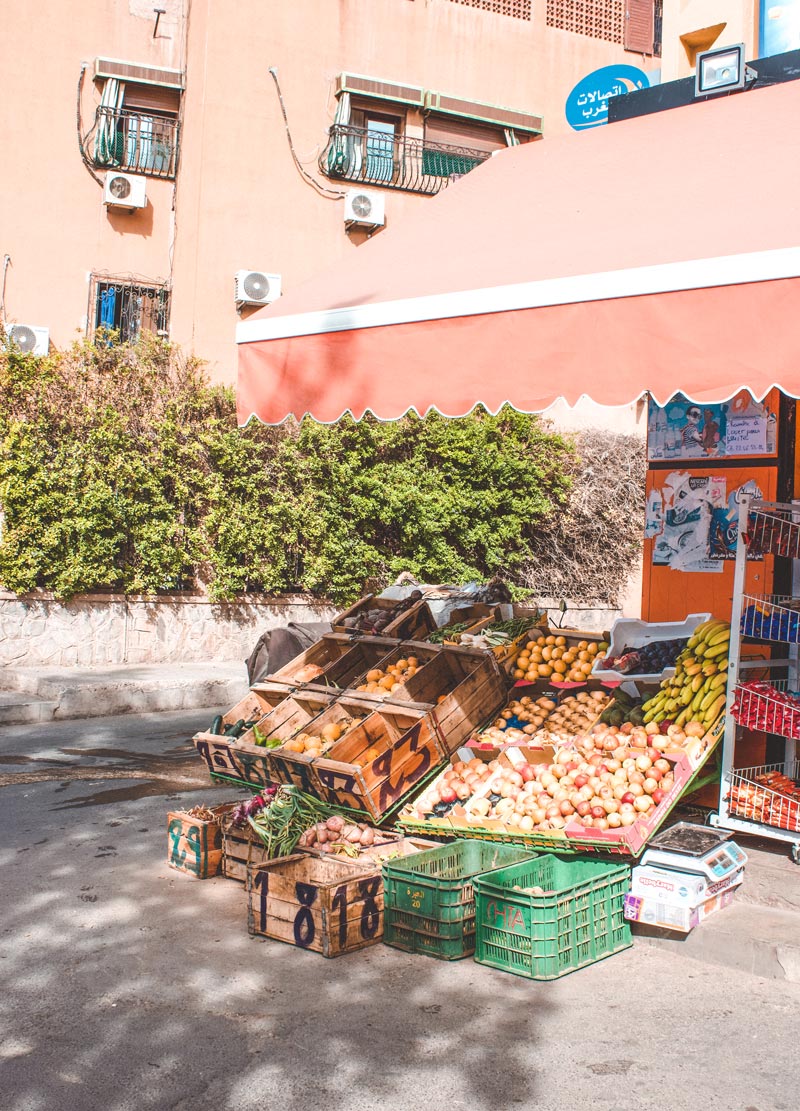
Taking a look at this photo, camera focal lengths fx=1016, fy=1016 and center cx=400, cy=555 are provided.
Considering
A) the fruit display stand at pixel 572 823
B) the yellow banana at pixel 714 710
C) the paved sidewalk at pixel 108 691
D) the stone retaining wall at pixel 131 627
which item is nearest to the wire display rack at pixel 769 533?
the yellow banana at pixel 714 710

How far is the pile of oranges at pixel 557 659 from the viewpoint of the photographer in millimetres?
6770

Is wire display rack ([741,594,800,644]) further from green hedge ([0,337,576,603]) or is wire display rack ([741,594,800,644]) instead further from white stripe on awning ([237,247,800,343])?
green hedge ([0,337,576,603])

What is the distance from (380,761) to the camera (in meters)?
5.62

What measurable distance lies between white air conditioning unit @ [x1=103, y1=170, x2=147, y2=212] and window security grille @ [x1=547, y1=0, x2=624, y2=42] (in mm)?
9034

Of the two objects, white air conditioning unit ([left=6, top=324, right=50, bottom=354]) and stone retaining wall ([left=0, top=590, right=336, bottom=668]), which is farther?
white air conditioning unit ([left=6, top=324, right=50, bottom=354])

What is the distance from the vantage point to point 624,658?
21.3 feet

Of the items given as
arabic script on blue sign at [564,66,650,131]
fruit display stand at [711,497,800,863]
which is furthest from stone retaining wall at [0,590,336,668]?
fruit display stand at [711,497,800,863]

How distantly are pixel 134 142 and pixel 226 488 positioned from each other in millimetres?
7212

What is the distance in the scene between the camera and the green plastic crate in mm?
4359

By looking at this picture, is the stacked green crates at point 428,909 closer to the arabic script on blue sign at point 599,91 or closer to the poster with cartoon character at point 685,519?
the poster with cartoon character at point 685,519

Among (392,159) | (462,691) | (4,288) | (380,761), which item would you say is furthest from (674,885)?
(392,159)

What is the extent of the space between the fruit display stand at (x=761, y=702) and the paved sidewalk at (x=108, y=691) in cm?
744

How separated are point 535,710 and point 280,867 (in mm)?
2089

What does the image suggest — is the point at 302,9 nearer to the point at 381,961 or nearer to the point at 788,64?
the point at 788,64
